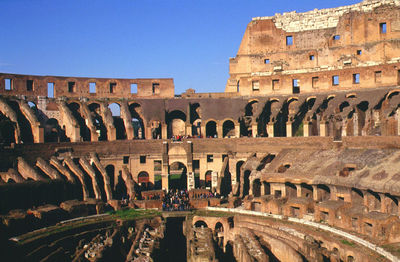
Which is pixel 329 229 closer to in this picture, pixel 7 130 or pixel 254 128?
pixel 254 128

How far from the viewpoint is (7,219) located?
99.5ft

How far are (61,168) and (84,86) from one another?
1384 cm

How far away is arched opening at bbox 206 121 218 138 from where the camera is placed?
167 feet

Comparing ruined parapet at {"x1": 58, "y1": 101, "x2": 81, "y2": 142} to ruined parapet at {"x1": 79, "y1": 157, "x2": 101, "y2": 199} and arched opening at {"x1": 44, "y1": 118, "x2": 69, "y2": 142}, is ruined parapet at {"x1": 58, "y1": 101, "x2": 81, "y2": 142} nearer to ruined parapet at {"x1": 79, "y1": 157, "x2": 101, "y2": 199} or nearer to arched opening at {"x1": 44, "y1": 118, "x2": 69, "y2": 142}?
arched opening at {"x1": 44, "y1": 118, "x2": 69, "y2": 142}

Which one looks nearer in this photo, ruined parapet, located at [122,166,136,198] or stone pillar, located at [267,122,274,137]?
ruined parapet, located at [122,166,136,198]

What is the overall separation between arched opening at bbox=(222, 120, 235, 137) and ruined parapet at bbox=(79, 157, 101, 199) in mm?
16093

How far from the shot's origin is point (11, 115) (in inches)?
1676

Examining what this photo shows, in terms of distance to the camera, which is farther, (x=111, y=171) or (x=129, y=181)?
(x=111, y=171)

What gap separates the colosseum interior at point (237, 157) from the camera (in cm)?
2888

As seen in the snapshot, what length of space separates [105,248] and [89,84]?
1081 inches

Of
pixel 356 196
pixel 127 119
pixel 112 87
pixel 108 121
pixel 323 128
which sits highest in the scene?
pixel 112 87

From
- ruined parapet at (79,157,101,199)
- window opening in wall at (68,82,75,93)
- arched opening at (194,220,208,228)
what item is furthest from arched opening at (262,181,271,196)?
window opening in wall at (68,82,75,93)

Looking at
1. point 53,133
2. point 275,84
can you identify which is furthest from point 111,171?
point 275,84

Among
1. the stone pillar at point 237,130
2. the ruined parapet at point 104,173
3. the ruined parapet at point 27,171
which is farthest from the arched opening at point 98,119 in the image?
the stone pillar at point 237,130
